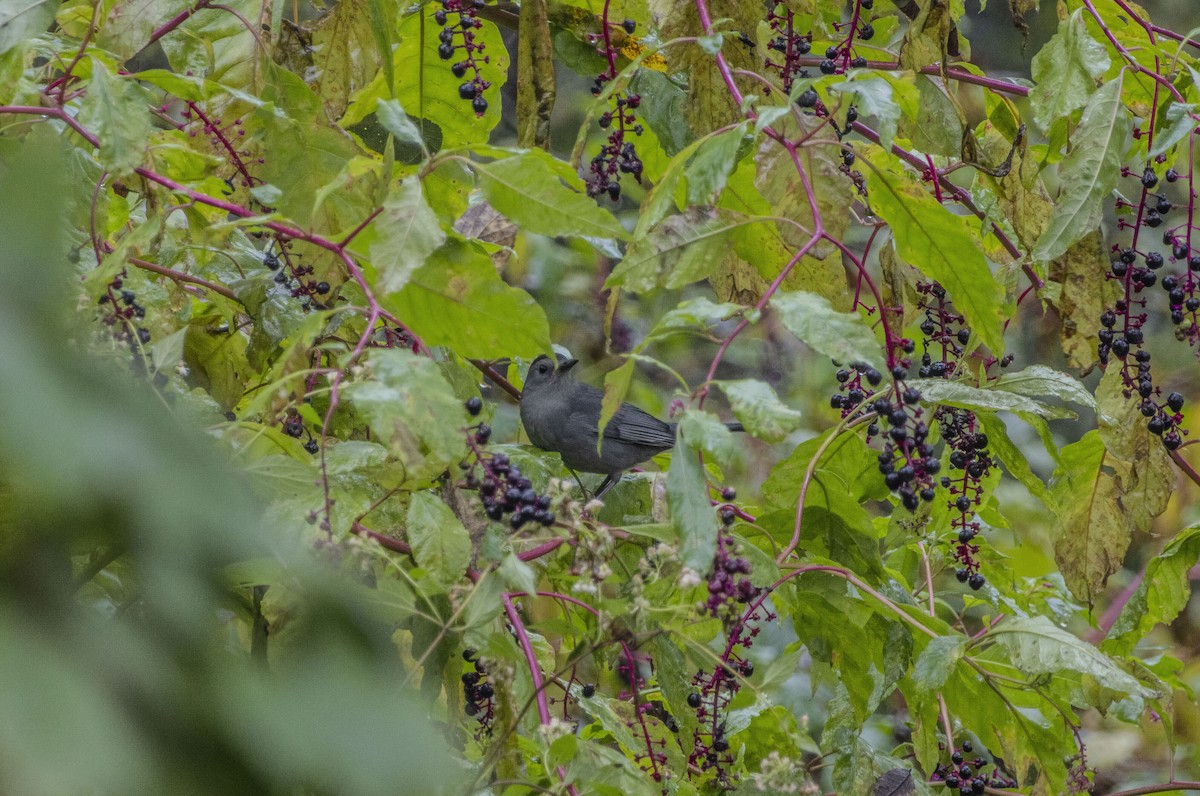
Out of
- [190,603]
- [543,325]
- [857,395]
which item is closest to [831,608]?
[857,395]

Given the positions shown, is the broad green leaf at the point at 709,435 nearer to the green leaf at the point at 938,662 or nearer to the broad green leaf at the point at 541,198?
the broad green leaf at the point at 541,198

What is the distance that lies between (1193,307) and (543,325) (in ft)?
3.44

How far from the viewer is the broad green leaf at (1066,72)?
1.91 meters

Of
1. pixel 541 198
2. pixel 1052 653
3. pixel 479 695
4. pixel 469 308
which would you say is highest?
pixel 541 198

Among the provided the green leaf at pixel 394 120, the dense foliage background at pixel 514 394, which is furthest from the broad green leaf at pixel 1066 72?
the green leaf at pixel 394 120

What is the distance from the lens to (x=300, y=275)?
182 cm

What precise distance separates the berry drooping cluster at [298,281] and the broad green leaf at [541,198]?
37cm

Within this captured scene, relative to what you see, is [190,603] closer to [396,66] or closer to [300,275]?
[300,275]

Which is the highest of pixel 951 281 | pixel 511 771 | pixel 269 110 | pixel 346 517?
pixel 269 110

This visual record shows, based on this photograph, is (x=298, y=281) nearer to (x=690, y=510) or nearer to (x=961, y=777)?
(x=690, y=510)

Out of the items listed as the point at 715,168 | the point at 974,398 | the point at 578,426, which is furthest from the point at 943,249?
the point at 578,426

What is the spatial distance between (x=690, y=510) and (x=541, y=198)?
412mm

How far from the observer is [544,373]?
3.33 metres

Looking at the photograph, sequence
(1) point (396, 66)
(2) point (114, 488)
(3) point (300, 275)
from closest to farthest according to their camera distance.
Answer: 1. (2) point (114, 488)
2. (3) point (300, 275)
3. (1) point (396, 66)
